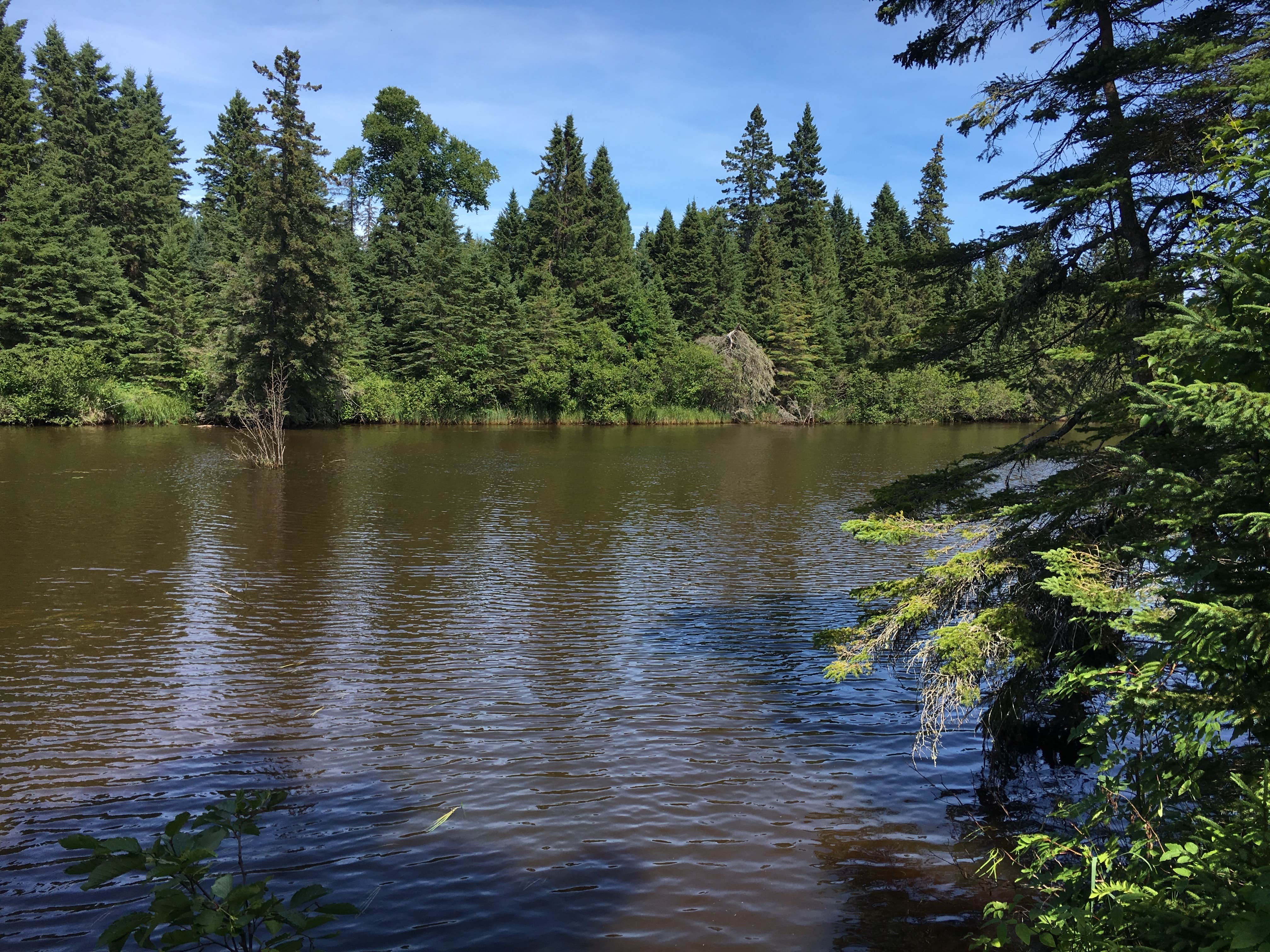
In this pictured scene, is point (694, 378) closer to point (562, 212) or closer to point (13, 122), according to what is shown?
point (562, 212)

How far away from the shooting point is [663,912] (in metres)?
5.07

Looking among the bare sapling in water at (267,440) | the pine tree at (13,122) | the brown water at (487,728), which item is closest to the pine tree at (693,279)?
the bare sapling in water at (267,440)

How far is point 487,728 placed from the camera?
307 inches

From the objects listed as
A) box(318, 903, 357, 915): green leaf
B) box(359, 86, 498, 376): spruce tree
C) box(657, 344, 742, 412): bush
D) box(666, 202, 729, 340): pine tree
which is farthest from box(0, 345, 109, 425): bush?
box(318, 903, 357, 915): green leaf

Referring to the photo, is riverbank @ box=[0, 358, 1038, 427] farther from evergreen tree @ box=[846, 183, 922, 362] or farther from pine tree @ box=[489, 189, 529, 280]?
pine tree @ box=[489, 189, 529, 280]

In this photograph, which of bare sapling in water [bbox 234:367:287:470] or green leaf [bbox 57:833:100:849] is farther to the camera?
bare sapling in water [bbox 234:367:287:470]

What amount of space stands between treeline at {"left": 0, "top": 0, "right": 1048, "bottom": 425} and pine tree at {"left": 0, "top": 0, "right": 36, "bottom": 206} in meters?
0.17

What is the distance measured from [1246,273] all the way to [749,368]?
175ft

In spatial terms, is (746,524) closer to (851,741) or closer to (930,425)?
(851,741)

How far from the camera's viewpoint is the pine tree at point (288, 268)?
37875 mm

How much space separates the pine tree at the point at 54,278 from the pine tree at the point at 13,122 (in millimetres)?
1364

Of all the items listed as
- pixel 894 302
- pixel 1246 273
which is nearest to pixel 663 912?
pixel 1246 273

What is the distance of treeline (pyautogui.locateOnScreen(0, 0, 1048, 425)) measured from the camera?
38844 millimetres

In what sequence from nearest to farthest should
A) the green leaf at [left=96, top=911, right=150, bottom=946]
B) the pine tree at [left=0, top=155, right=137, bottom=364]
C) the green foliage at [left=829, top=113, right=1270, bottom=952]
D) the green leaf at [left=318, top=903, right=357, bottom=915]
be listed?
the green leaf at [left=96, top=911, right=150, bottom=946] → the green leaf at [left=318, top=903, right=357, bottom=915] → the green foliage at [left=829, top=113, right=1270, bottom=952] → the pine tree at [left=0, top=155, right=137, bottom=364]
